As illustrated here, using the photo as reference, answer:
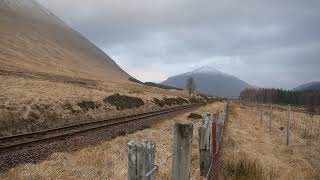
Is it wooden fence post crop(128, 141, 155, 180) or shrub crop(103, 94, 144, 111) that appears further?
shrub crop(103, 94, 144, 111)

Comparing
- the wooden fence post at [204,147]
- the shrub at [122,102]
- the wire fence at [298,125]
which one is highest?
the shrub at [122,102]

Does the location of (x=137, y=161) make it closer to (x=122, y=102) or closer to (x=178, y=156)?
(x=178, y=156)

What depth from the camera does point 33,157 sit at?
43.4 ft

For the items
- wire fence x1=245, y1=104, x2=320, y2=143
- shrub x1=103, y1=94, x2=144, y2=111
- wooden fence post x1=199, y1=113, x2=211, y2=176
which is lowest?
wire fence x1=245, y1=104, x2=320, y2=143

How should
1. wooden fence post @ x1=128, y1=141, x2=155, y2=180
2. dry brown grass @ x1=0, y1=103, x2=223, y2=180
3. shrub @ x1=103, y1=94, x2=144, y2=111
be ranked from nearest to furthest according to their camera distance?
1. wooden fence post @ x1=128, y1=141, x2=155, y2=180
2. dry brown grass @ x1=0, y1=103, x2=223, y2=180
3. shrub @ x1=103, y1=94, x2=144, y2=111

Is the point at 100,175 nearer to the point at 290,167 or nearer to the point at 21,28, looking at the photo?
the point at 290,167

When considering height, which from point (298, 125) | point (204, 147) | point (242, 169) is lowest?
point (298, 125)

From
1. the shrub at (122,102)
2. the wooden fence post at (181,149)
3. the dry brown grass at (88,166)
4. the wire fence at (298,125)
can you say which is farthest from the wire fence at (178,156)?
the shrub at (122,102)

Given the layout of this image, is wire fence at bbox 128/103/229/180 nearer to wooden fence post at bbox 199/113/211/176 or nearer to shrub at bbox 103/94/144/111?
wooden fence post at bbox 199/113/211/176

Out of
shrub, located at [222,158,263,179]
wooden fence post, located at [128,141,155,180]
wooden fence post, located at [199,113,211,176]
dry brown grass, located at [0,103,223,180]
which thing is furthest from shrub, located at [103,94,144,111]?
wooden fence post, located at [128,141,155,180]

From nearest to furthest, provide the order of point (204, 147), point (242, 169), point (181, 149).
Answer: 1. point (181, 149)
2. point (204, 147)
3. point (242, 169)

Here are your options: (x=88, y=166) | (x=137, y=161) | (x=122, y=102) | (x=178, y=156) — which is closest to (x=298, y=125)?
(x=122, y=102)

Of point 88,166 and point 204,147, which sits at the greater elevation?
point 204,147

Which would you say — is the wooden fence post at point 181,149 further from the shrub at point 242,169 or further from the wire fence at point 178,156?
the shrub at point 242,169
